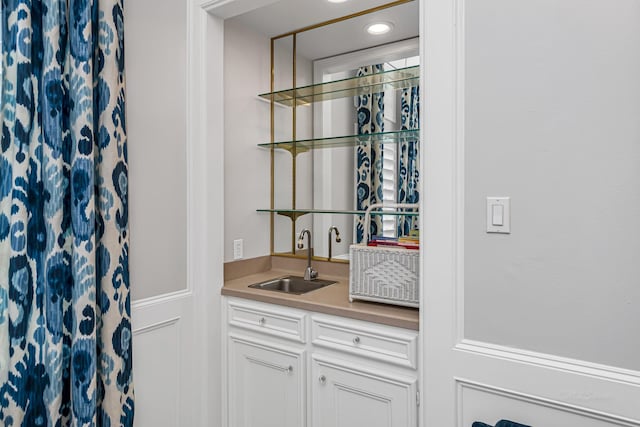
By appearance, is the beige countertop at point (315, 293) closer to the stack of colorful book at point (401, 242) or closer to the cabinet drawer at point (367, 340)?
the cabinet drawer at point (367, 340)

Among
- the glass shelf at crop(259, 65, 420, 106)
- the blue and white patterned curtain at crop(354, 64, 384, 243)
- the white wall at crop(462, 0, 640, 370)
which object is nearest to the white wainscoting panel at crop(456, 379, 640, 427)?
the white wall at crop(462, 0, 640, 370)

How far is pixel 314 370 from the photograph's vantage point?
169 centimetres

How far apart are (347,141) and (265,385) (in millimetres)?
1321

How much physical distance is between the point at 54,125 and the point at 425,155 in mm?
1246

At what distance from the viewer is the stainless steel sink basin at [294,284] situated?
85.2 inches

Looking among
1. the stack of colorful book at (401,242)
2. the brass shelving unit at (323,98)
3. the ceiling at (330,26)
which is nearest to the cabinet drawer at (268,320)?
the stack of colorful book at (401,242)

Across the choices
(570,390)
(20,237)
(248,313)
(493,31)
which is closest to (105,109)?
(20,237)

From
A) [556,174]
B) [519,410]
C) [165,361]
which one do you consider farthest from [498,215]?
[165,361]

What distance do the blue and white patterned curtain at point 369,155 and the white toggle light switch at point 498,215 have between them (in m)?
0.94

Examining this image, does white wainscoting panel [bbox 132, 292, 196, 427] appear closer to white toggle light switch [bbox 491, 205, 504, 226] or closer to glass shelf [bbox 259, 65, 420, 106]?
glass shelf [bbox 259, 65, 420, 106]

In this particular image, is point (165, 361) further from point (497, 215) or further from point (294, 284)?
point (497, 215)

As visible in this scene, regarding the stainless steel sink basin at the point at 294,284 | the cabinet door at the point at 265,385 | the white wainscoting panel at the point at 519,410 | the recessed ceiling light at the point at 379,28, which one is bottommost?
the cabinet door at the point at 265,385

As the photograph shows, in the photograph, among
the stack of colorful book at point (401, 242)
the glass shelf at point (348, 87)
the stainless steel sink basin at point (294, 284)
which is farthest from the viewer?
the stainless steel sink basin at point (294, 284)

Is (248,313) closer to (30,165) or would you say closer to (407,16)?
(30,165)
